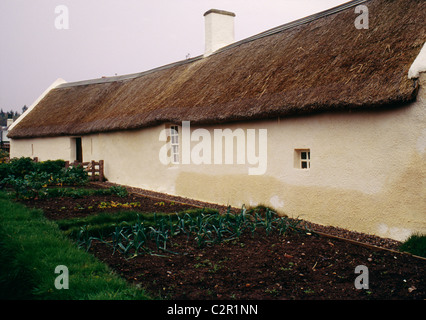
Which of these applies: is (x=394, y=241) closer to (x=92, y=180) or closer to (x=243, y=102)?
(x=243, y=102)

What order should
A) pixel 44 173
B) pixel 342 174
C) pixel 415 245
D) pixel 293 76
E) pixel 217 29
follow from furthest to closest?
pixel 217 29 < pixel 44 173 < pixel 293 76 < pixel 342 174 < pixel 415 245

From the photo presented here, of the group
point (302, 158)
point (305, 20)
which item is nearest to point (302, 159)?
point (302, 158)

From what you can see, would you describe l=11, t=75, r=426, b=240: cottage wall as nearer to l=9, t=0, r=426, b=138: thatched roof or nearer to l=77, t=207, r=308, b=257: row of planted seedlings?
l=9, t=0, r=426, b=138: thatched roof

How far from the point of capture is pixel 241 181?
9430 millimetres

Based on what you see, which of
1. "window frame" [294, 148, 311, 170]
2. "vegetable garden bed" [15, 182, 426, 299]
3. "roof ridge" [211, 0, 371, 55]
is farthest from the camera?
"roof ridge" [211, 0, 371, 55]

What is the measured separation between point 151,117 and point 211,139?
2958 mm

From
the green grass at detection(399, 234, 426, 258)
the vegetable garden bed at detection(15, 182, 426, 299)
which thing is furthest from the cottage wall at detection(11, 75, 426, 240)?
the vegetable garden bed at detection(15, 182, 426, 299)

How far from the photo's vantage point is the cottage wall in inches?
235

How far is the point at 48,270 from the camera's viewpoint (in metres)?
4.05

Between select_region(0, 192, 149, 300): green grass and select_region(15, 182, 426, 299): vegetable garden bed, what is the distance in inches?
12.8

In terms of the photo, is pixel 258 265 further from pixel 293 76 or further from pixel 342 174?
pixel 293 76

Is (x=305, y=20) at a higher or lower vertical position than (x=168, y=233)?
higher

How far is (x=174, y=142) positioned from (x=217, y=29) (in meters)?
5.76
